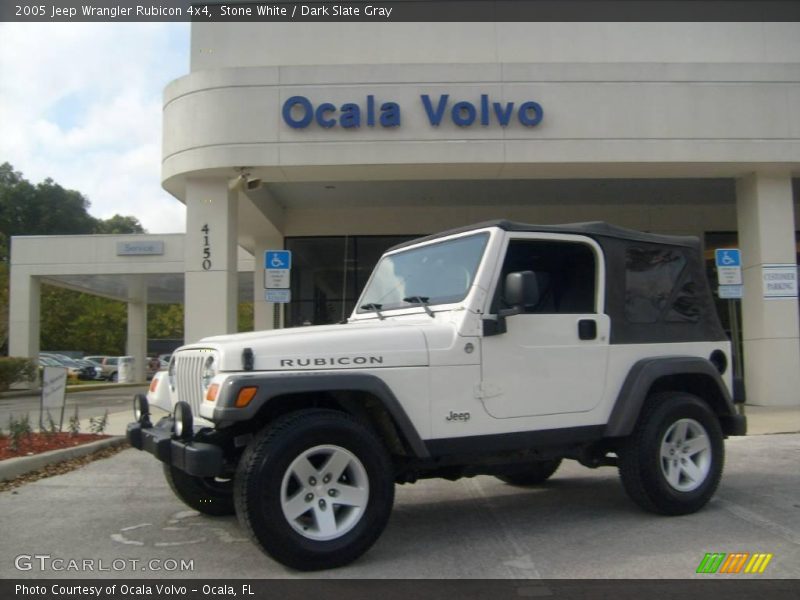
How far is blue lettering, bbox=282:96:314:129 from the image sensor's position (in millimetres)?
12156

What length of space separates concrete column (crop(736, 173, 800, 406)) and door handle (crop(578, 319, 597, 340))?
363 inches

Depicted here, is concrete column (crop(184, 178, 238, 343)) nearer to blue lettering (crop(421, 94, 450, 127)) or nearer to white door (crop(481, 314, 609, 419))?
blue lettering (crop(421, 94, 450, 127))

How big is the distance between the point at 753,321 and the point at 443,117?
685cm

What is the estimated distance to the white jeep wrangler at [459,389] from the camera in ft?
13.9

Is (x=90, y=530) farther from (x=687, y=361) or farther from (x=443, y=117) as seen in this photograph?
(x=443, y=117)

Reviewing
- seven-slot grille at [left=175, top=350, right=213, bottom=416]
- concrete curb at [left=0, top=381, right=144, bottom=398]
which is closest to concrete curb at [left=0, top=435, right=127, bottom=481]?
seven-slot grille at [left=175, top=350, right=213, bottom=416]

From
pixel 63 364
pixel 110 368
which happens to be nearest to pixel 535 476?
pixel 63 364

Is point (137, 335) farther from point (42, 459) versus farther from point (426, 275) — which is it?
point (426, 275)

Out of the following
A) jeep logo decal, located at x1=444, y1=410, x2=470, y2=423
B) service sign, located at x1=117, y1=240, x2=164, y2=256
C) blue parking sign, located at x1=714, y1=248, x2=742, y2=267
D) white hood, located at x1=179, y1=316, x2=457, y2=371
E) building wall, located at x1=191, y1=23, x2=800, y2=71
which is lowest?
jeep logo decal, located at x1=444, y1=410, x2=470, y2=423

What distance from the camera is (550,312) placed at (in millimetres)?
5426

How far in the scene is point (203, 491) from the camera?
5496mm

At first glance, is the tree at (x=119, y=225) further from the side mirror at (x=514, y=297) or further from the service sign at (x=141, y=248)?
the side mirror at (x=514, y=297)

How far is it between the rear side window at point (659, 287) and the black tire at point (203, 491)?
3.37 meters
